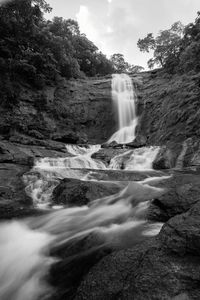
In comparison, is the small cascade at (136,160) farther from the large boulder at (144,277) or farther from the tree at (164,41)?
the tree at (164,41)

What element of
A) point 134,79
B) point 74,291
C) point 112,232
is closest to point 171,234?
point 74,291

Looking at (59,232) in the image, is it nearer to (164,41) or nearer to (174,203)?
(174,203)

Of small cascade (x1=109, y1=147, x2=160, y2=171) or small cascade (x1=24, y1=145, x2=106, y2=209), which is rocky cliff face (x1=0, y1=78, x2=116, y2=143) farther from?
small cascade (x1=109, y1=147, x2=160, y2=171)

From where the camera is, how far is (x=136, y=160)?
12.2 metres

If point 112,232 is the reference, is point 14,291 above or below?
below

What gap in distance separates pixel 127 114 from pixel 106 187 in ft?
45.8

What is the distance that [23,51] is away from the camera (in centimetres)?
1866

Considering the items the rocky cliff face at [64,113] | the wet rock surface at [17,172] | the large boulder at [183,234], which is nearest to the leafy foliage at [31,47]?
the rocky cliff face at [64,113]

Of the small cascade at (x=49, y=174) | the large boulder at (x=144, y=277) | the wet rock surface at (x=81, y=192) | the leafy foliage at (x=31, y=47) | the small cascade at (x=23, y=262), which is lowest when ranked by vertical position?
the small cascade at (x=23, y=262)

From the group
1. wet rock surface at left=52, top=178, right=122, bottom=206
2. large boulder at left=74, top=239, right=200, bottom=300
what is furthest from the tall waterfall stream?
large boulder at left=74, top=239, right=200, bottom=300

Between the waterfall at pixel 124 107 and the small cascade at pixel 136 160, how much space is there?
521 cm

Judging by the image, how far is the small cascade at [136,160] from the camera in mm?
11867

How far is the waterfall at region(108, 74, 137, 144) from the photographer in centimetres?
1886

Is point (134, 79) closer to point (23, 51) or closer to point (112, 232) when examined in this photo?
point (23, 51)
